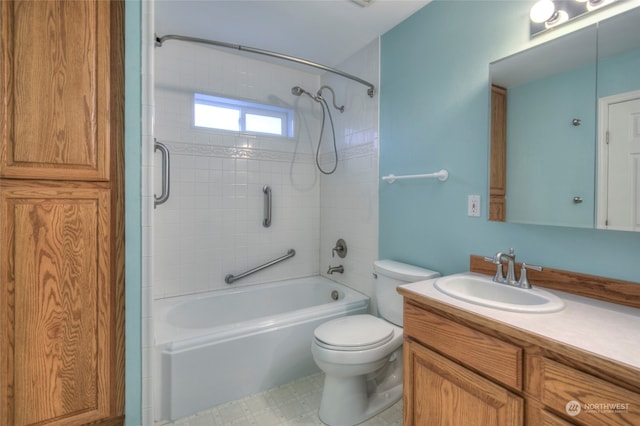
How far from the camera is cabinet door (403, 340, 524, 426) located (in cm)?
91

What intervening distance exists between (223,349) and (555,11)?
7.48 ft

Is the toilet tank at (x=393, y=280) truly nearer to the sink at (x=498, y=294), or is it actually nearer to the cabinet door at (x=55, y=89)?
the sink at (x=498, y=294)

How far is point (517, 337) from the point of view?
0.86 meters

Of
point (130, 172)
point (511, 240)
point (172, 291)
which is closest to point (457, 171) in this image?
point (511, 240)

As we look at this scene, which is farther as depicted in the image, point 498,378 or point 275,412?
point 275,412

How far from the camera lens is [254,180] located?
2.54m

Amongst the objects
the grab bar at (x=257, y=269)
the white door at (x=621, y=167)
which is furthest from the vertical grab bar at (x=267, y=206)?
the white door at (x=621, y=167)

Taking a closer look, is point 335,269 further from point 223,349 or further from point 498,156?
point 498,156

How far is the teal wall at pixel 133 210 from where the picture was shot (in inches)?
40.6

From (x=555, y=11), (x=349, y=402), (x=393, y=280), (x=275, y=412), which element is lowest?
(x=275, y=412)

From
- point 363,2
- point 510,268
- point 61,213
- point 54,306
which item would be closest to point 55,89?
point 61,213

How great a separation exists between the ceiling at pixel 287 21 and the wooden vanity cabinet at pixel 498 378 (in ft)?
5.76

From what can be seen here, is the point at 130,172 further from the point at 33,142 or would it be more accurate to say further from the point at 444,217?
the point at 444,217

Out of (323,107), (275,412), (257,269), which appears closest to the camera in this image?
(275,412)
